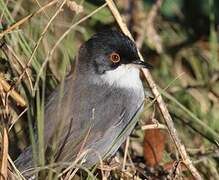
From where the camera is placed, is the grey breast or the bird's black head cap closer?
the grey breast

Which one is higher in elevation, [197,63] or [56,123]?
[56,123]

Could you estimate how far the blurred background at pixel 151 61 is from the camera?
15.3 feet

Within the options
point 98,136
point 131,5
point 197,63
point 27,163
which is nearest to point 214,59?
point 197,63

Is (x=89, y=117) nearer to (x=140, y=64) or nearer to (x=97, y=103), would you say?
(x=97, y=103)

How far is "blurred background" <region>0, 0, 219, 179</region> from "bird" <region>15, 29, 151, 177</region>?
0.14 metres

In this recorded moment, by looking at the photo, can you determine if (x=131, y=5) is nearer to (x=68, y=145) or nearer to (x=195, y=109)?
(x=195, y=109)

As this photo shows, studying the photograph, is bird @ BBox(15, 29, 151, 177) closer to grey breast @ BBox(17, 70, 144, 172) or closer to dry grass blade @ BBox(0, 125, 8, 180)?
grey breast @ BBox(17, 70, 144, 172)

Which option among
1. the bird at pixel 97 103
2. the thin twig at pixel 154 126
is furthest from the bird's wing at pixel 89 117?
Answer: the thin twig at pixel 154 126

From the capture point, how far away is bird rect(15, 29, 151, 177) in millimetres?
4539

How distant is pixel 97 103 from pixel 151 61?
5.33 feet

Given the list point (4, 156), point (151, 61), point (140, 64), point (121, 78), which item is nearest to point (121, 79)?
point (121, 78)

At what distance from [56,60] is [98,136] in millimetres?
1037

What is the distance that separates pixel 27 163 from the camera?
177 inches

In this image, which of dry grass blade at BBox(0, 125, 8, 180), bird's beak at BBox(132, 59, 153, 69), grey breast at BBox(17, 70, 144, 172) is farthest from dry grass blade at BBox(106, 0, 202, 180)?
dry grass blade at BBox(0, 125, 8, 180)
